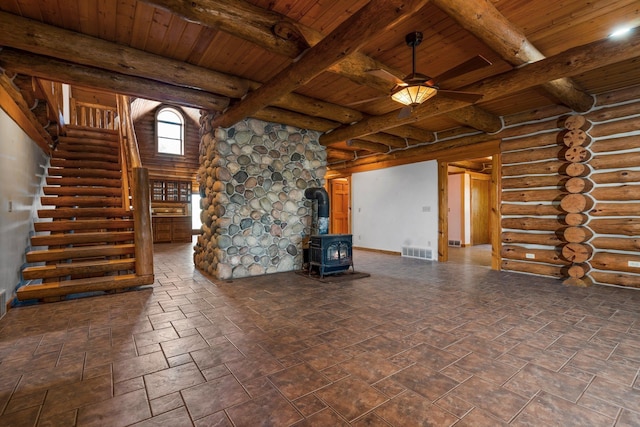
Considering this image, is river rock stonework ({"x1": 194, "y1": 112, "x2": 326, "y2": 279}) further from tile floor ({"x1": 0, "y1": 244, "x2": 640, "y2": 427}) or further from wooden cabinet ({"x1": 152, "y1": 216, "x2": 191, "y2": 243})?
wooden cabinet ({"x1": 152, "y1": 216, "x2": 191, "y2": 243})

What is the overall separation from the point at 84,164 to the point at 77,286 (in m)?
3.10

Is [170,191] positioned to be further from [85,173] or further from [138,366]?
[138,366]

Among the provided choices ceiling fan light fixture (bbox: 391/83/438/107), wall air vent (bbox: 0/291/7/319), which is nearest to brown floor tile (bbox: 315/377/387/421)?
ceiling fan light fixture (bbox: 391/83/438/107)

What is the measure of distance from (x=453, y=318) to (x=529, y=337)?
64 centimetres

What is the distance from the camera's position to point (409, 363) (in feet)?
6.97

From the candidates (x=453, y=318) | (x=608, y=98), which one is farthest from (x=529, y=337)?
(x=608, y=98)

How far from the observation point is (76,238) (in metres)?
Result: 4.20

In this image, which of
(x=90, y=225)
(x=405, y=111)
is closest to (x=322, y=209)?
(x=405, y=111)

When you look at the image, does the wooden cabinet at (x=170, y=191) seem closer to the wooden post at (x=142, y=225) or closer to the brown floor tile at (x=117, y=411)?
the wooden post at (x=142, y=225)

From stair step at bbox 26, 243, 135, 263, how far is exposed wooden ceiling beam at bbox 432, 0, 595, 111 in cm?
480

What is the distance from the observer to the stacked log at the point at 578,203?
175 inches

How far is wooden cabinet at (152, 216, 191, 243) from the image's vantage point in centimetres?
978

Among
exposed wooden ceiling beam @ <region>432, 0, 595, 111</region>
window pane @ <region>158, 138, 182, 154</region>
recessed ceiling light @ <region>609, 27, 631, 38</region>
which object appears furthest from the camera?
window pane @ <region>158, 138, 182, 154</region>

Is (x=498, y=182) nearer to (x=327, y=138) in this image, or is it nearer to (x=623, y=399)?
(x=327, y=138)
